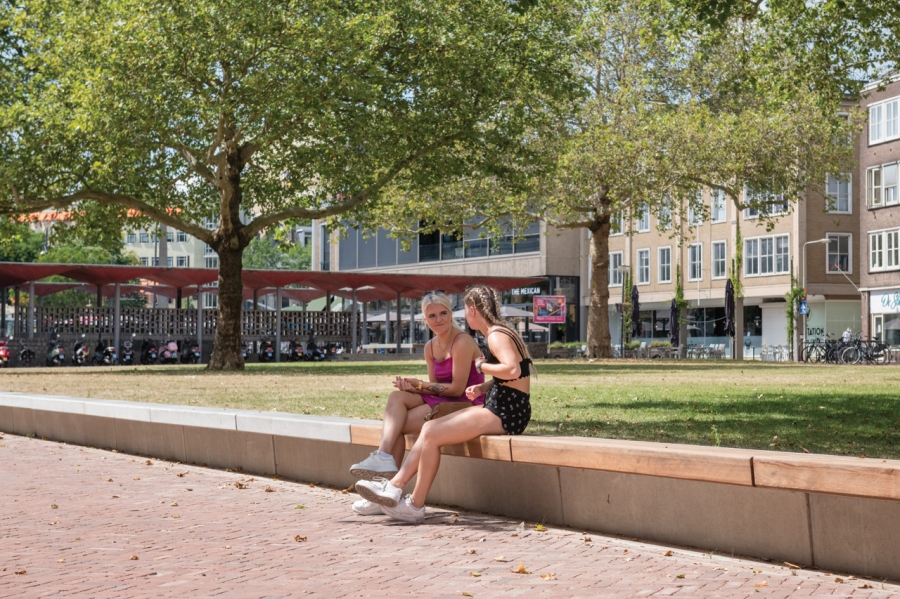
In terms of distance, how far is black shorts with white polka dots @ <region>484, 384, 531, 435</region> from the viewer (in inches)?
331

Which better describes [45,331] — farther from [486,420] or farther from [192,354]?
[486,420]

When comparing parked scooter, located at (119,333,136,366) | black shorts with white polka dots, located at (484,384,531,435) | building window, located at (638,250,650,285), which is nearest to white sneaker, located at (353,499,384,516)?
black shorts with white polka dots, located at (484,384,531,435)

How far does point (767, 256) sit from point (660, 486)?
187 ft

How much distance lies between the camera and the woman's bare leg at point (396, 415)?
877 centimetres

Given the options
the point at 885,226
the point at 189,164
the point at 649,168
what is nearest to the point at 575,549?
the point at 189,164

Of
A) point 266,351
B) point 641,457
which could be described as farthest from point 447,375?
point 266,351

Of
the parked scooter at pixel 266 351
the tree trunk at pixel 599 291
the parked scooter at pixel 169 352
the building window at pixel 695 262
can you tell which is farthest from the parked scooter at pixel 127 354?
the building window at pixel 695 262

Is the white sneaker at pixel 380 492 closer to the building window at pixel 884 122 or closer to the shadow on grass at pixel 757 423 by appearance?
the shadow on grass at pixel 757 423

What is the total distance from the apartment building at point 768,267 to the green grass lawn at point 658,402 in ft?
118

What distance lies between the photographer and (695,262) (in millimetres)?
67500

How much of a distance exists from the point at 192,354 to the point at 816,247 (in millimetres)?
31212

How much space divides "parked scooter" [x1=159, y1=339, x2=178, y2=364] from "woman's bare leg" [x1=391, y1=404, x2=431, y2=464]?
38.1 metres

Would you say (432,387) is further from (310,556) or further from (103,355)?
(103,355)

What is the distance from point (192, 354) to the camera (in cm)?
4672
